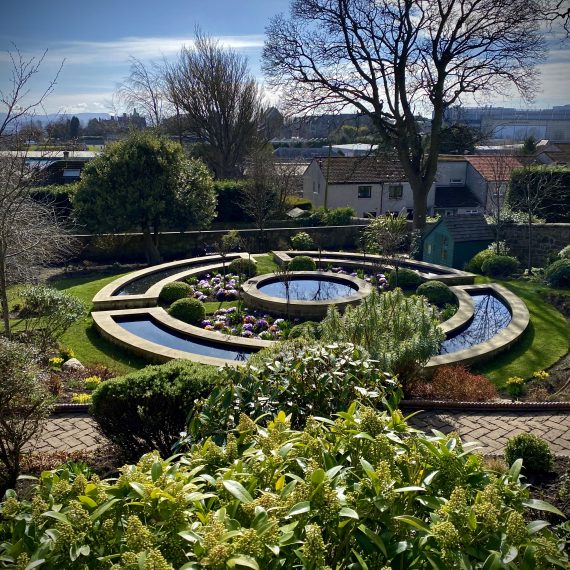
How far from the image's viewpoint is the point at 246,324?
13.2 m

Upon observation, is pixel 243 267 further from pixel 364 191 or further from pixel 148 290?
pixel 364 191

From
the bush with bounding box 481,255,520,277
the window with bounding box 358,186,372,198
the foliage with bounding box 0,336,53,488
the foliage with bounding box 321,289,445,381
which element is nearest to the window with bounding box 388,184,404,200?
the window with bounding box 358,186,372,198

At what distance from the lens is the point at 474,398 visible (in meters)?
8.72

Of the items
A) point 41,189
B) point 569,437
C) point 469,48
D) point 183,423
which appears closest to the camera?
point 183,423

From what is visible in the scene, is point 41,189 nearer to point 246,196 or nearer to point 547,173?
point 246,196

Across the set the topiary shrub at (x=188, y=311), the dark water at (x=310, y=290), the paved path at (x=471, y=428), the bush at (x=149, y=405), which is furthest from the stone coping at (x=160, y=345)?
the bush at (x=149, y=405)

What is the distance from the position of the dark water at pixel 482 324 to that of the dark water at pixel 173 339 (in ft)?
14.9

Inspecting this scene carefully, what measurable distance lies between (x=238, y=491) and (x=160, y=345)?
359 inches

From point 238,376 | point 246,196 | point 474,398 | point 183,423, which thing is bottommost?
point 474,398

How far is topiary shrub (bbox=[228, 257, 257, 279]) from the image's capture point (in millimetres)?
17609

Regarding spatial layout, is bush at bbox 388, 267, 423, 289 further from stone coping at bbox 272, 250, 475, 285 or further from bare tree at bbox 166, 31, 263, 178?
bare tree at bbox 166, 31, 263, 178

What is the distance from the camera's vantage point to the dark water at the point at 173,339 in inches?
455

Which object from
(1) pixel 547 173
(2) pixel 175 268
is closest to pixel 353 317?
(2) pixel 175 268

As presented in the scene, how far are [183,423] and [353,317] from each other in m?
3.97
